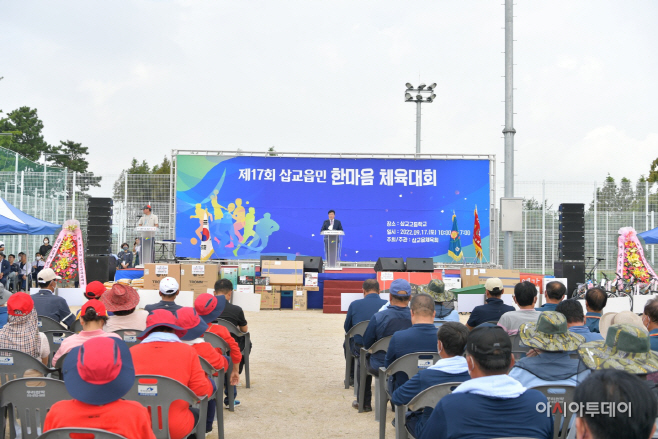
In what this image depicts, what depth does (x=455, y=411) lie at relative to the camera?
1.92m

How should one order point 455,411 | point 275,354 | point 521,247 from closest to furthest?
1. point 455,411
2. point 275,354
3. point 521,247

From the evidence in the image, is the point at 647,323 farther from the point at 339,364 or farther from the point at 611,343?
the point at 339,364

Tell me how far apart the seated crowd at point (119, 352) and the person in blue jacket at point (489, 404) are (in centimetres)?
105

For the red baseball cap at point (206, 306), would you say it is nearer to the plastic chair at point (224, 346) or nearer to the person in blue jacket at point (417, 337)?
the plastic chair at point (224, 346)

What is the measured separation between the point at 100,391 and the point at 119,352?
5.6 inches

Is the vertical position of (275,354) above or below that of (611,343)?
below

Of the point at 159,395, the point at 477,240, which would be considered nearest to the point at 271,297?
the point at 477,240

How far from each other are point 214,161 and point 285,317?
18.3 ft

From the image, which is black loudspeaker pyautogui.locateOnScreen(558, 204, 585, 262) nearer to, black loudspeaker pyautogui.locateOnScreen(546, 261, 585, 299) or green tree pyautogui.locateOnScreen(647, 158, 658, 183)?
black loudspeaker pyautogui.locateOnScreen(546, 261, 585, 299)

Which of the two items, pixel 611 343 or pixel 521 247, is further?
pixel 521 247

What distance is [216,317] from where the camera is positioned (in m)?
4.21

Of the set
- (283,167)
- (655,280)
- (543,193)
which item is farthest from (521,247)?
(283,167)

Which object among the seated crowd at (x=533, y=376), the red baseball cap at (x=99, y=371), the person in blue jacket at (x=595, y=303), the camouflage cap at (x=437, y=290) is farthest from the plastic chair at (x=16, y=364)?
the person in blue jacket at (x=595, y=303)

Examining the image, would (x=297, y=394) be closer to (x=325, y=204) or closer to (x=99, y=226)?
(x=99, y=226)
